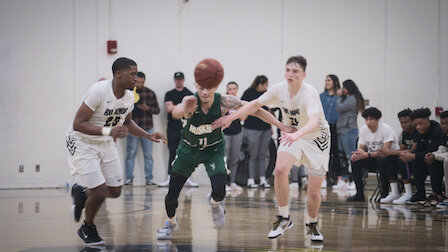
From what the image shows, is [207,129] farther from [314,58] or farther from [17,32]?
[314,58]

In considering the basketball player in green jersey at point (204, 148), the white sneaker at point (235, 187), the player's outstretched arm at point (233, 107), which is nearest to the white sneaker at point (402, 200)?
the white sneaker at point (235, 187)

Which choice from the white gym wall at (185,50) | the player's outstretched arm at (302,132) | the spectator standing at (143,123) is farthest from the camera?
the spectator standing at (143,123)

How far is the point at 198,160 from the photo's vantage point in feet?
20.7

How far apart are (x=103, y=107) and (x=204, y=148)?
108 cm

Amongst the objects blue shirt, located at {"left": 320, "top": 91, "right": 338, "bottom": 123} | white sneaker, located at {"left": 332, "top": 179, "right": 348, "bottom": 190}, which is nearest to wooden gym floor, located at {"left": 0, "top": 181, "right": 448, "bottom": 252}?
white sneaker, located at {"left": 332, "top": 179, "right": 348, "bottom": 190}

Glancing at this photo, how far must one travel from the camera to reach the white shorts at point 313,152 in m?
6.38

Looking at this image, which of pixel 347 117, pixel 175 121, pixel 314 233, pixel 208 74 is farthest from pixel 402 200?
pixel 175 121

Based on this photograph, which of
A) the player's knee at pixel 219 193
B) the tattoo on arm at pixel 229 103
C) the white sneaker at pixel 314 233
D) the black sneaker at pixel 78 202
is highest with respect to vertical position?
the tattoo on arm at pixel 229 103

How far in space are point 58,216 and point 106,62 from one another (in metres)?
6.31

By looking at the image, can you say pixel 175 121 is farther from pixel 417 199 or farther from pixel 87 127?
pixel 87 127

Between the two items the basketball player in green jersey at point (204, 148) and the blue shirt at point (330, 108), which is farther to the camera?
the blue shirt at point (330, 108)

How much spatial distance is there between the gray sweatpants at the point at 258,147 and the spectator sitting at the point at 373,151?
120 inches

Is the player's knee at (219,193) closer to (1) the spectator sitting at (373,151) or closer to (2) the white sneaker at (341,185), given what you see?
(1) the spectator sitting at (373,151)

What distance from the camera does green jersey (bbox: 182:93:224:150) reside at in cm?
619
